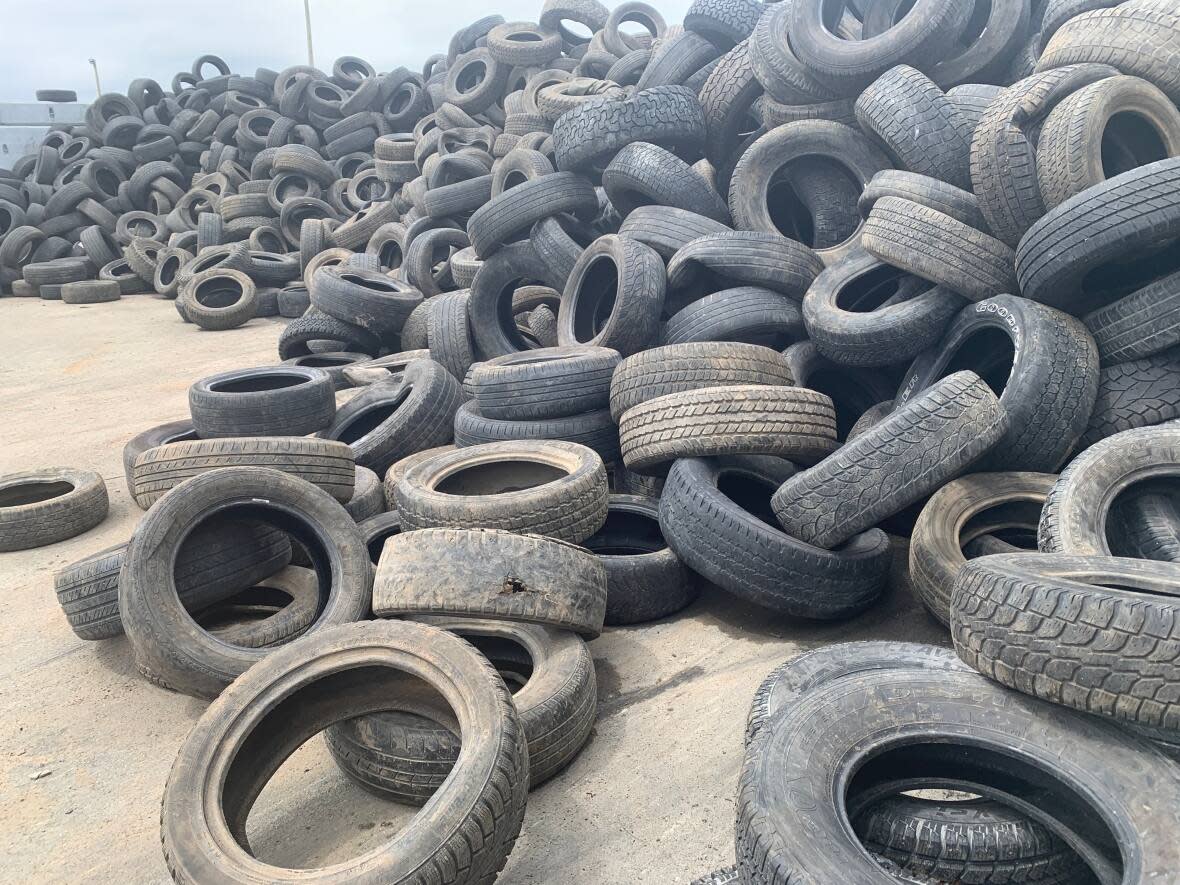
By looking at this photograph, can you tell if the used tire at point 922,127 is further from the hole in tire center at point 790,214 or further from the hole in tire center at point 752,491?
the hole in tire center at point 752,491

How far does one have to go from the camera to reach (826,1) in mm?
6961

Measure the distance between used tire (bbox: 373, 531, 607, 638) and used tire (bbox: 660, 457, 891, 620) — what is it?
869 mm

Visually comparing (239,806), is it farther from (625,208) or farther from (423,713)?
(625,208)

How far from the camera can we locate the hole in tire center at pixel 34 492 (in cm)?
554

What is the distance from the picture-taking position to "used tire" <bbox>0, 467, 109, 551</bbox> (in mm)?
4984

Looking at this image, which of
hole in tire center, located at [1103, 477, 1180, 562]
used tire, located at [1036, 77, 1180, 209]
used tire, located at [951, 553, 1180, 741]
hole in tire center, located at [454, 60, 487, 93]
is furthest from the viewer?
hole in tire center, located at [454, 60, 487, 93]

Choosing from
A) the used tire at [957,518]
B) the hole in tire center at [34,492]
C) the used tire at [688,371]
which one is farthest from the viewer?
the hole in tire center at [34,492]

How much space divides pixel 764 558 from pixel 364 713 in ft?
6.03

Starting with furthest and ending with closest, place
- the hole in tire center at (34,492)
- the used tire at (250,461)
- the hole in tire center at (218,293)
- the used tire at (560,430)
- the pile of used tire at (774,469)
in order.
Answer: the hole in tire center at (218,293) < the hole in tire center at (34,492) < the used tire at (560,430) < the used tire at (250,461) < the pile of used tire at (774,469)

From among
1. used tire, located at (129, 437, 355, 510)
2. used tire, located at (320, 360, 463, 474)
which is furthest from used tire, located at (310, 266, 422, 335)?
used tire, located at (129, 437, 355, 510)

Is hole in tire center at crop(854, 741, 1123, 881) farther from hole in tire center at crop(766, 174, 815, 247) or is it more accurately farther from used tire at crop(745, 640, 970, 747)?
hole in tire center at crop(766, 174, 815, 247)

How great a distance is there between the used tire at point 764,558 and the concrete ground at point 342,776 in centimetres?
25

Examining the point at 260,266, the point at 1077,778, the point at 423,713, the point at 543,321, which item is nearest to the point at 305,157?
the point at 260,266

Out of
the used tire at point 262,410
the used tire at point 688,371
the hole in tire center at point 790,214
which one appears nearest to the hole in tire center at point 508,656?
the used tire at point 688,371
